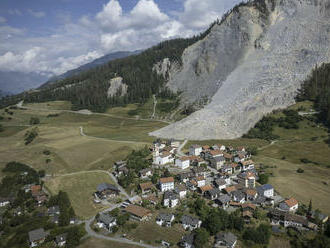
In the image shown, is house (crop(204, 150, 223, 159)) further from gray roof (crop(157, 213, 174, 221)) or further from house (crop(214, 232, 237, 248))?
house (crop(214, 232, 237, 248))

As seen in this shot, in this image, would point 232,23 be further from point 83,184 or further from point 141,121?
point 83,184

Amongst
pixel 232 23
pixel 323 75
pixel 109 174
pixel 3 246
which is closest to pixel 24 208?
pixel 3 246

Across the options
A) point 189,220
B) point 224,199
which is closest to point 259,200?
point 224,199

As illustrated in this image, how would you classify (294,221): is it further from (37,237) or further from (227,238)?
(37,237)

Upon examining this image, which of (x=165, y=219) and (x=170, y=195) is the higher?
(x=170, y=195)

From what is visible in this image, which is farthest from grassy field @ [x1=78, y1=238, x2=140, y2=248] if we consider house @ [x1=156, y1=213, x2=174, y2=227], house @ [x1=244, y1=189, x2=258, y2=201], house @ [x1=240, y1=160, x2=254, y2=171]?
house @ [x1=240, y1=160, x2=254, y2=171]
